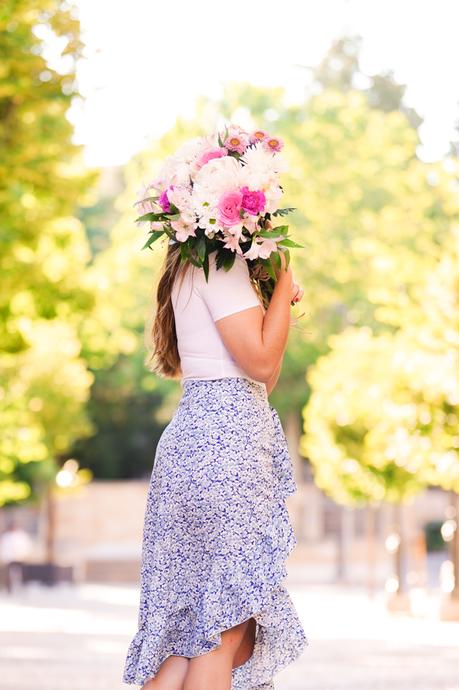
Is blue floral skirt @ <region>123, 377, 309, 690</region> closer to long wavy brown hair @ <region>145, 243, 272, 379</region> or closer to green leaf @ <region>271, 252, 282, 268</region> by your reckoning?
long wavy brown hair @ <region>145, 243, 272, 379</region>

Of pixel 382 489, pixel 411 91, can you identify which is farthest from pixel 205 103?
pixel 382 489

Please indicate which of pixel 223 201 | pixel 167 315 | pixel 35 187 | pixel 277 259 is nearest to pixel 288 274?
pixel 277 259

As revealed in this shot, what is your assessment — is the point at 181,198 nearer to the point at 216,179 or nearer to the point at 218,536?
the point at 216,179

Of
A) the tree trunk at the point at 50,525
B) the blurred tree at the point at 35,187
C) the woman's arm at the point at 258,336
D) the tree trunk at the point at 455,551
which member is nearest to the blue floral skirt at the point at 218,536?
the woman's arm at the point at 258,336

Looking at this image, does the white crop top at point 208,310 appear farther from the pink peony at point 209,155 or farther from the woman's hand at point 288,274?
the pink peony at point 209,155

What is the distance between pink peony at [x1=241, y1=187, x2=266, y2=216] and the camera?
210 inches

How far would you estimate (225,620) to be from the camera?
510cm

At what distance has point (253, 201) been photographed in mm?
5332

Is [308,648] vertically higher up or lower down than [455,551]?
lower down

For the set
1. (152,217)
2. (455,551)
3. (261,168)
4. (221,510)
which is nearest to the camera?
(221,510)

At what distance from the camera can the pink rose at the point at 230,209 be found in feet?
17.3

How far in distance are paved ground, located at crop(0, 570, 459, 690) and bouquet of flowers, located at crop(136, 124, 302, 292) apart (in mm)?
5576

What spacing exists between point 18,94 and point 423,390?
7478 millimetres

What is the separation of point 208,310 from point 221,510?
0.62m
